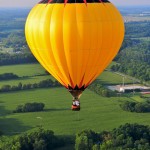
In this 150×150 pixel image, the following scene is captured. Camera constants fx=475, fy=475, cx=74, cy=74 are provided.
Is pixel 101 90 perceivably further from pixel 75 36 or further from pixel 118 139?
pixel 75 36

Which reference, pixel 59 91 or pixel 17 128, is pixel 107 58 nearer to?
pixel 17 128

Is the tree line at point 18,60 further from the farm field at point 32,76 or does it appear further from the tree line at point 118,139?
the tree line at point 118,139

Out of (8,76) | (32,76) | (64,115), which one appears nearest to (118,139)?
(64,115)

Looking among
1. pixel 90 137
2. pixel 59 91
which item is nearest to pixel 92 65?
pixel 90 137

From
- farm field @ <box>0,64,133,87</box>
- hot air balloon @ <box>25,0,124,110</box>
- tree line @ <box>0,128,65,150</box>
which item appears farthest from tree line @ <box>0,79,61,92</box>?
hot air balloon @ <box>25,0,124,110</box>

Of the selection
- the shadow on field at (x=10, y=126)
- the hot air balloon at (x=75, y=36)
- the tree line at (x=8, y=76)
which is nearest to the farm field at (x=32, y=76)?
the tree line at (x=8, y=76)

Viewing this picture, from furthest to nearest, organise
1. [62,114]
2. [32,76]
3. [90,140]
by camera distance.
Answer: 1. [32,76]
2. [62,114]
3. [90,140]
